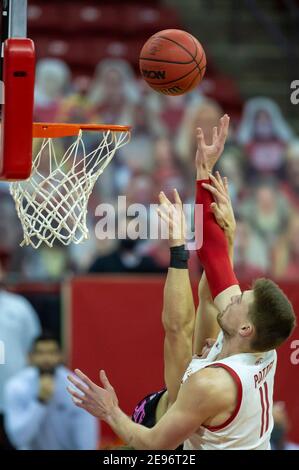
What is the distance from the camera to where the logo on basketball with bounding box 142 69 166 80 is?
492 centimetres

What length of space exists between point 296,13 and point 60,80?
305cm

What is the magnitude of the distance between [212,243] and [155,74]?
83 cm

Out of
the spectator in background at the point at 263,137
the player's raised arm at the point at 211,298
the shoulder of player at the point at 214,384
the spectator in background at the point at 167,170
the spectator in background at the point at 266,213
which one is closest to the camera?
the shoulder of player at the point at 214,384

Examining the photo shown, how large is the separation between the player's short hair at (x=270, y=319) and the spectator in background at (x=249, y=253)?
3769 mm

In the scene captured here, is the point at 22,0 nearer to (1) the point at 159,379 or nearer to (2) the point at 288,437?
(1) the point at 159,379

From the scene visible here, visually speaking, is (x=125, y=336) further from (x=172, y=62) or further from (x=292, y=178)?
(x=172, y=62)

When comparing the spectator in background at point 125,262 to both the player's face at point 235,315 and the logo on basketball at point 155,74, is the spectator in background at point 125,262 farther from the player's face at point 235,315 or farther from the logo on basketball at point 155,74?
the player's face at point 235,315

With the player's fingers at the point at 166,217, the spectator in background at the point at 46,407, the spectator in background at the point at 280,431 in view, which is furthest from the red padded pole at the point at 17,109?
the spectator in background at the point at 280,431

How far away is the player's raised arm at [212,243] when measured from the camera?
4820mm

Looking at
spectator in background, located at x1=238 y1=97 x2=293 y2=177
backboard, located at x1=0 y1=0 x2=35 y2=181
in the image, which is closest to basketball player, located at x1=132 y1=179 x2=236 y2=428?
backboard, located at x1=0 y1=0 x2=35 y2=181

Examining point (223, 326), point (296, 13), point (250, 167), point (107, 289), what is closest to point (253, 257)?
point (250, 167)

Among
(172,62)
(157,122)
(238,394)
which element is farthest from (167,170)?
(238,394)

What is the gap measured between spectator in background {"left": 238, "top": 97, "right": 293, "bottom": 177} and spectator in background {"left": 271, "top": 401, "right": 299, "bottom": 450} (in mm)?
3090

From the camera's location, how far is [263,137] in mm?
10344
